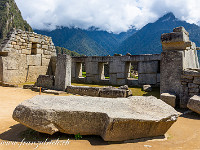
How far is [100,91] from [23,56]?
7091mm

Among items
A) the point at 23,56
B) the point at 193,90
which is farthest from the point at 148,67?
the point at 23,56

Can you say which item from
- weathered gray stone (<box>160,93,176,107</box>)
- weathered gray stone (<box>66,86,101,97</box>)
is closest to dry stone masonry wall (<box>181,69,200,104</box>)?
weathered gray stone (<box>160,93,176,107</box>)

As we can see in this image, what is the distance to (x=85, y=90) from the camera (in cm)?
811

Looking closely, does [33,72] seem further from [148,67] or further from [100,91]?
[148,67]

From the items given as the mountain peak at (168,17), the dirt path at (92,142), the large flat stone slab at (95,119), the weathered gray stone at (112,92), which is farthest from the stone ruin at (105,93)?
the mountain peak at (168,17)

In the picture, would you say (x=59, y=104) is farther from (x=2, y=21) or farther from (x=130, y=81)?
(x=2, y=21)

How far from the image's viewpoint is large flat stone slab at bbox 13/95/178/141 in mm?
3021

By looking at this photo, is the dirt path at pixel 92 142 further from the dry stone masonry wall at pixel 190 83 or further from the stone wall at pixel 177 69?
the stone wall at pixel 177 69

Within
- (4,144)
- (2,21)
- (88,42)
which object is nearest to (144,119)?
(4,144)

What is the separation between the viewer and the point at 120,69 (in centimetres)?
1220

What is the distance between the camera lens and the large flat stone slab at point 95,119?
302cm

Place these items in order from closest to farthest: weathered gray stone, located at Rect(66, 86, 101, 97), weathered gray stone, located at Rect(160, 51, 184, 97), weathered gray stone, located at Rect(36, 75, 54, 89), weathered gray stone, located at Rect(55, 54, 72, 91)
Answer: weathered gray stone, located at Rect(160, 51, 184, 97), weathered gray stone, located at Rect(66, 86, 101, 97), weathered gray stone, located at Rect(55, 54, 72, 91), weathered gray stone, located at Rect(36, 75, 54, 89)

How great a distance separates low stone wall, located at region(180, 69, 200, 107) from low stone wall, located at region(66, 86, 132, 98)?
2.34 m

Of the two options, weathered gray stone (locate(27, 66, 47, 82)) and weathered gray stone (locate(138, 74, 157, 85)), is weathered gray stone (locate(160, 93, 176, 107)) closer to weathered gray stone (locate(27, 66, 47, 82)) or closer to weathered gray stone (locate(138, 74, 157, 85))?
weathered gray stone (locate(138, 74, 157, 85))
